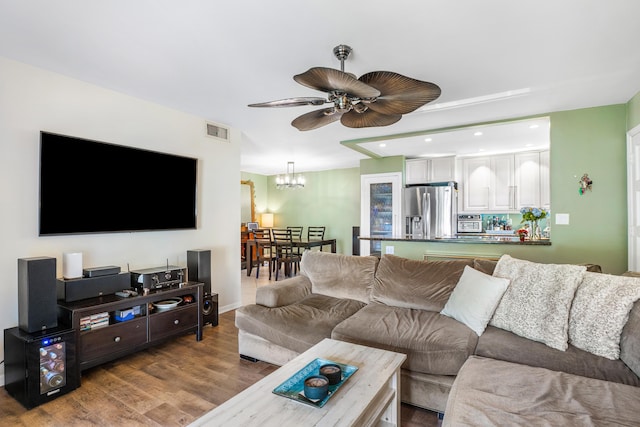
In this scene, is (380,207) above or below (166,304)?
above

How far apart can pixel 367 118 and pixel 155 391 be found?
8.18 feet

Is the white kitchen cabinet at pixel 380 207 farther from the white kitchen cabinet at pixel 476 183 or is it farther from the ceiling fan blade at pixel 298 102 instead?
the ceiling fan blade at pixel 298 102

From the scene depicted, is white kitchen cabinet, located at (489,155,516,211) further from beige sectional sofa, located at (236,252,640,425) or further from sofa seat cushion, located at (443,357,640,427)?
sofa seat cushion, located at (443,357,640,427)

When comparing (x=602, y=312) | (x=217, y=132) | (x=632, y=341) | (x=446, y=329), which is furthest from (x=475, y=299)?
(x=217, y=132)

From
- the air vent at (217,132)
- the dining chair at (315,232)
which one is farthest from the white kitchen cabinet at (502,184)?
the air vent at (217,132)

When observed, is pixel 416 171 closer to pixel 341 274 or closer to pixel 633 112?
pixel 633 112

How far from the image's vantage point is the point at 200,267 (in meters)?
3.52

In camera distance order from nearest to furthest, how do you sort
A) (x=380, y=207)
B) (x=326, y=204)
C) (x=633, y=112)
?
(x=633, y=112) → (x=380, y=207) → (x=326, y=204)

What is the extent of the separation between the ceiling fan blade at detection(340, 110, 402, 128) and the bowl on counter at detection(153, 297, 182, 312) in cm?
228

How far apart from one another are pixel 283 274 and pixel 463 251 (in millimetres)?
3777

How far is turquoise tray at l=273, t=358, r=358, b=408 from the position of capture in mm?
1358

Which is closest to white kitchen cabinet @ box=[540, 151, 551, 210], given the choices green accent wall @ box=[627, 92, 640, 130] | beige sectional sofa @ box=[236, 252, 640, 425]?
green accent wall @ box=[627, 92, 640, 130]

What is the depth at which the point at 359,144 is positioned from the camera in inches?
199

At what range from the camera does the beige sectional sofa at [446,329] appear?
155 cm
